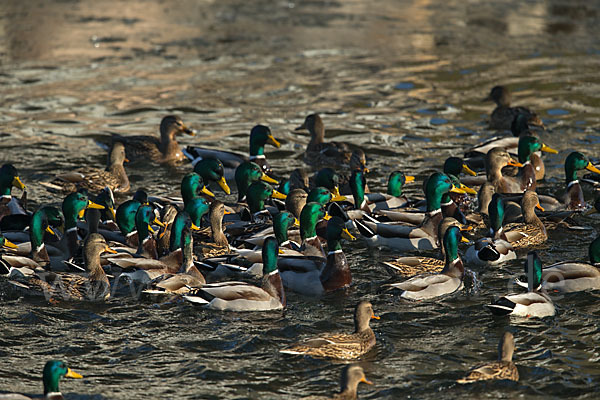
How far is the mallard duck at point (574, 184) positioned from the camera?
1255cm

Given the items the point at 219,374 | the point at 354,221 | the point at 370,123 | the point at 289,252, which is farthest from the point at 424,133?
the point at 219,374

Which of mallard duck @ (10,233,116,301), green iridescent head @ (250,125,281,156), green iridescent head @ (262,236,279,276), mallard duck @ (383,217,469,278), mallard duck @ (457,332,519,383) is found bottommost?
mallard duck @ (457,332,519,383)

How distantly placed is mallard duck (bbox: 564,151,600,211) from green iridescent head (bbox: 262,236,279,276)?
4.72m

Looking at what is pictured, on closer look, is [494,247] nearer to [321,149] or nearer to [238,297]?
[238,297]

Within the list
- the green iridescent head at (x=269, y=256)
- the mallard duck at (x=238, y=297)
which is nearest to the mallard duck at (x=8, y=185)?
the mallard duck at (x=238, y=297)

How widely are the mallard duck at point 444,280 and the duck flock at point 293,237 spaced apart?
0.04 ft

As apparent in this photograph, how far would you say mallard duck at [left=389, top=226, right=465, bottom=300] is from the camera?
9656 millimetres

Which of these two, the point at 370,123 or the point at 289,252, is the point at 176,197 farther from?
the point at 370,123

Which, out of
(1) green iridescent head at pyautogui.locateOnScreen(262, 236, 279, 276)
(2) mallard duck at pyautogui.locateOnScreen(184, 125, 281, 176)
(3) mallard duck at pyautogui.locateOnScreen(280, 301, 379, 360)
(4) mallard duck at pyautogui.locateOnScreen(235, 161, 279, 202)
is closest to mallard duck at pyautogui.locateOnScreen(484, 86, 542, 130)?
(2) mallard duck at pyautogui.locateOnScreen(184, 125, 281, 176)

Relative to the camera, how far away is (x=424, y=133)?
1614cm

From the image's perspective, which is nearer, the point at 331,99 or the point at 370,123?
the point at 370,123

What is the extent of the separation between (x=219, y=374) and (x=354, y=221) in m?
3.83

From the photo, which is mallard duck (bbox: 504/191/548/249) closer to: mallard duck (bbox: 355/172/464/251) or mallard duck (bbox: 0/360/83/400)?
mallard duck (bbox: 355/172/464/251)

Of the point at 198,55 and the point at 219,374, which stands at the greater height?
the point at 198,55
